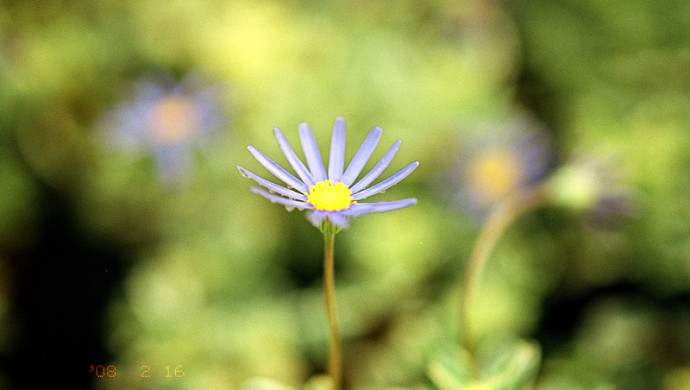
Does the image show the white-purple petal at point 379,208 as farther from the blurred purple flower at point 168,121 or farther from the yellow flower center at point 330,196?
the blurred purple flower at point 168,121

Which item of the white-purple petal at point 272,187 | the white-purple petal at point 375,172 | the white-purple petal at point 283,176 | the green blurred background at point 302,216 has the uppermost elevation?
the green blurred background at point 302,216

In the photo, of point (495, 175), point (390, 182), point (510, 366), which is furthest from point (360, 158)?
point (495, 175)

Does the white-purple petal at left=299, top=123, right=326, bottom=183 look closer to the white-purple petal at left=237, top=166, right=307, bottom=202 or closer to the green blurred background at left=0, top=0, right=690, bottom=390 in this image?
the white-purple petal at left=237, top=166, right=307, bottom=202

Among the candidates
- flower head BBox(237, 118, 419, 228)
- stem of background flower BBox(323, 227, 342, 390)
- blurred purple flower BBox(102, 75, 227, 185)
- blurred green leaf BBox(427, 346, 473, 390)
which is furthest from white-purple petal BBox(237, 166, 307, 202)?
blurred purple flower BBox(102, 75, 227, 185)

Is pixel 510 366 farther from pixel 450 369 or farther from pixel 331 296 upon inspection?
pixel 331 296

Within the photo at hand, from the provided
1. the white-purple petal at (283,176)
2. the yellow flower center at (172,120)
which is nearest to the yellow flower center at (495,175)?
the yellow flower center at (172,120)

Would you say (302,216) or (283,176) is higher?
(302,216)
